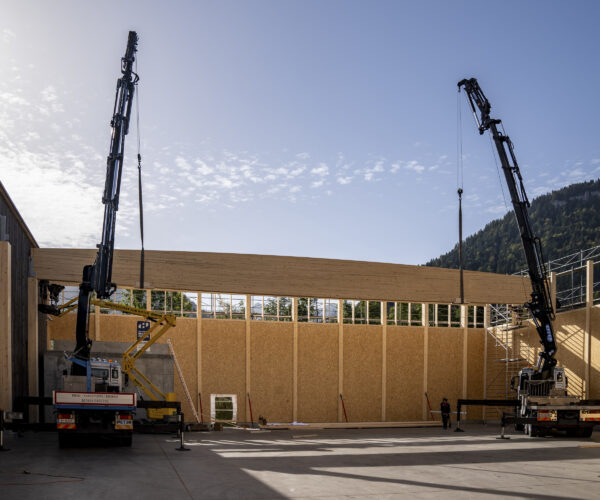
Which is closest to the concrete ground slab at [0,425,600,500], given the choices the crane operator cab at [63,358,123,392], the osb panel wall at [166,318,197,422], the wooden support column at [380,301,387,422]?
the crane operator cab at [63,358,123,392]

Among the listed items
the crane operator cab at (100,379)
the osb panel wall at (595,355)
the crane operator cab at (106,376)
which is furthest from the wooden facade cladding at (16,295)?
the osb panel wall at (595,355)

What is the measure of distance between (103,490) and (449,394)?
25.4 m

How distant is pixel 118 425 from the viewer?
1881 cm

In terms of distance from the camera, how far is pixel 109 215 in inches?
913

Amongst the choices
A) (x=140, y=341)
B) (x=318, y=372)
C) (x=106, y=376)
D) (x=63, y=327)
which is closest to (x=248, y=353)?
(x=318, y=372)

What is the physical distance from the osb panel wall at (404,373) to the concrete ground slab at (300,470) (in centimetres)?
1088

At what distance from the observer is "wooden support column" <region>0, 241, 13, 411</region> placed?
20.1 metres

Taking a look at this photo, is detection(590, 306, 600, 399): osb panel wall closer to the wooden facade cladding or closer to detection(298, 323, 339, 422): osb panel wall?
detection(298, 323, 339, 422): osb panel wall

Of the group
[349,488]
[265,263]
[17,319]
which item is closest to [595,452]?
[349,488]

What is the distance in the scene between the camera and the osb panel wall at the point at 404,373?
3269 centimetres

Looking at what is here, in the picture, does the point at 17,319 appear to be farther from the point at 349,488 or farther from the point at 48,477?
the point at 349,488

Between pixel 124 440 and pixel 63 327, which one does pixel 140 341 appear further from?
pixel 124 440

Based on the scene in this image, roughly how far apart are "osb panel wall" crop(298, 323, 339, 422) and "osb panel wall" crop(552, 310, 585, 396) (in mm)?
10221

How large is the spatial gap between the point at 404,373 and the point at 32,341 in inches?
689
